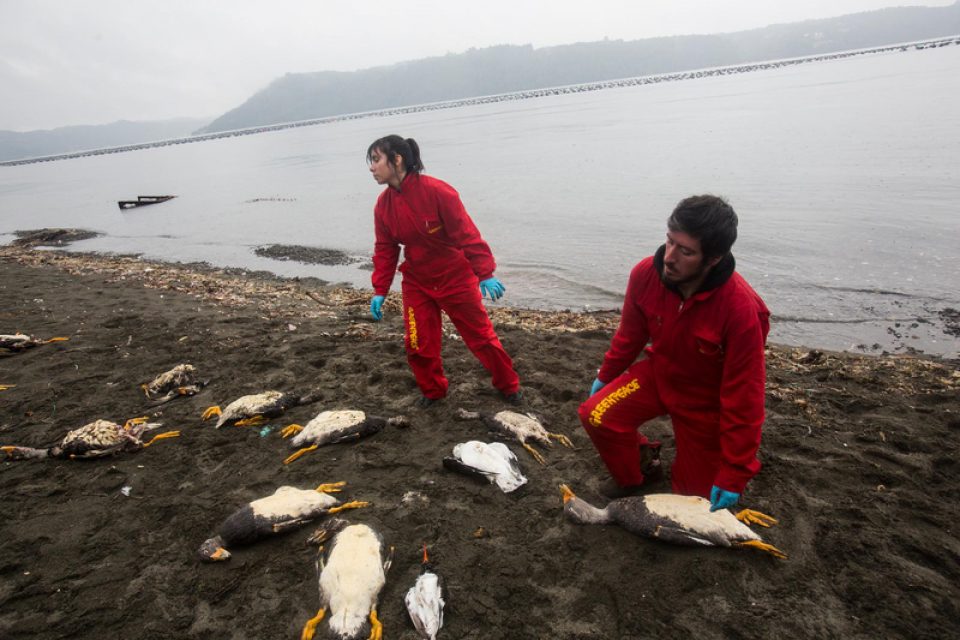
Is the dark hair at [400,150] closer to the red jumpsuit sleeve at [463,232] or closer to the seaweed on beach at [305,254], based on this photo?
the red jumpsuit sleeve at [463,232]

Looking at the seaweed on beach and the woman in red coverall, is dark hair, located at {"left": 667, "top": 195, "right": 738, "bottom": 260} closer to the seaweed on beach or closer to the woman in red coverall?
the woman in red coverall

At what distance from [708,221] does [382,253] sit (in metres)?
2.93

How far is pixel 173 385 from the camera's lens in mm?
5188

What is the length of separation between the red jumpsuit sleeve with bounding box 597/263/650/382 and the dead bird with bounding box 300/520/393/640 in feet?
5.94

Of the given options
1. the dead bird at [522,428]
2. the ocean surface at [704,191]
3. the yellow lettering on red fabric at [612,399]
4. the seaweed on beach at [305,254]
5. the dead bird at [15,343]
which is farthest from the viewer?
the seaweed on beach at [305,254]

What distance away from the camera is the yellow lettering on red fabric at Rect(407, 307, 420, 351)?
441cm

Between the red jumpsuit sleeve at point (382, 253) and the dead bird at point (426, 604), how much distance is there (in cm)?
249

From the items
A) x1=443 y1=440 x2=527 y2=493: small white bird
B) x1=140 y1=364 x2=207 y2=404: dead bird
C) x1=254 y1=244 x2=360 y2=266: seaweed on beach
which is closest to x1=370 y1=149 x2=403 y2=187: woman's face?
Result: x1=443 y1=440 x2=527 y2=493: small white bird

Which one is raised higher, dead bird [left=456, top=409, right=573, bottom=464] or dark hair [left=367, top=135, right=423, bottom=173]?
dark hair [left=367, top=135, right=423, bottom=173]

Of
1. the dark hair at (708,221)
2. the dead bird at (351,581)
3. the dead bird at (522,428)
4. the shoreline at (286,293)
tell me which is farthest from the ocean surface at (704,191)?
the dead bird at (351,581)

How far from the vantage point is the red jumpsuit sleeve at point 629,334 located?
3.00 metres

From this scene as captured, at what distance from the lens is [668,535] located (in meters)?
2.87

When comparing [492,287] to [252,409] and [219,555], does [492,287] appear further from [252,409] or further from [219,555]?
[219,555]

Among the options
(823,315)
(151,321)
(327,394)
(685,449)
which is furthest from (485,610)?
(823,315)
